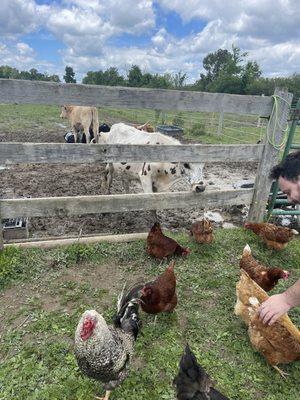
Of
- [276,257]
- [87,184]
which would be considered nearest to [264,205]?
[276,257]

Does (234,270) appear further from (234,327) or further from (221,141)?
(221,141)

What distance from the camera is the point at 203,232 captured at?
4641 millimetres

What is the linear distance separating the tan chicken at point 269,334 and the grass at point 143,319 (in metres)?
0.16

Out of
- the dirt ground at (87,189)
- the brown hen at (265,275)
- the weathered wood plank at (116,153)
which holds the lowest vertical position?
the dirt ground at (87,189)

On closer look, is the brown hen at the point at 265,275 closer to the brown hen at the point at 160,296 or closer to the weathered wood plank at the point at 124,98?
the brown hen at the point at 160,296

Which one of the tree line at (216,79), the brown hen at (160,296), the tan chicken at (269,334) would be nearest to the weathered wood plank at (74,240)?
the brown hen at (160,296)

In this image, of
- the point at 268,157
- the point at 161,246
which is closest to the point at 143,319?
the point at 161,246

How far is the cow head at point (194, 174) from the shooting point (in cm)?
492

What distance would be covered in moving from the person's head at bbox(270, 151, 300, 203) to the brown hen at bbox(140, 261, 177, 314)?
5.42ft

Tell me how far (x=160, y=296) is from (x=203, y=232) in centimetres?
160

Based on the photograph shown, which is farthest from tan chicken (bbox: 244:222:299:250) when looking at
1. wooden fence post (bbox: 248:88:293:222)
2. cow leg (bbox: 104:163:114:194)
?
cow leg (bbox: 104:163:114:194)

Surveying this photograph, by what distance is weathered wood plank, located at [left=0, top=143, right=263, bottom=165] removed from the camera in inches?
150

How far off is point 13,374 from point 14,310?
815 mm

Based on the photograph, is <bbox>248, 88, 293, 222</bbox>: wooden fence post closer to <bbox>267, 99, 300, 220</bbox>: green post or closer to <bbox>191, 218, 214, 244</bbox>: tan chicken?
<bbox>267, 99, 300, 220</bbox>: green post
